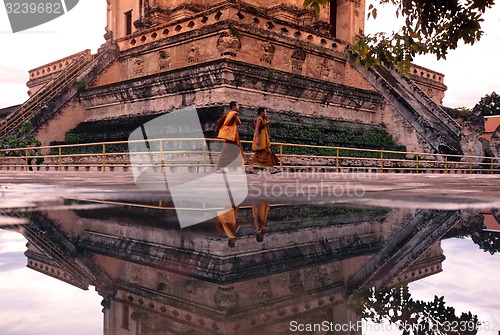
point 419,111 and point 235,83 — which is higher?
point 235,83

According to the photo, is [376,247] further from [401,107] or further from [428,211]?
[401,107]

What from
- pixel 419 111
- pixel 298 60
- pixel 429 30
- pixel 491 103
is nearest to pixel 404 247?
pixel 429 30

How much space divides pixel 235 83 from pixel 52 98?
8123mm

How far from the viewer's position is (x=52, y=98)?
18.3 m

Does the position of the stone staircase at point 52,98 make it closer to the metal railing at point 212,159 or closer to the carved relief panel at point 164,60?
the metal railing at point 212,159

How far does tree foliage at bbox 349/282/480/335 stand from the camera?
135 centimetres

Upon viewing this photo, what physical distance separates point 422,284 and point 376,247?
26.5 inches

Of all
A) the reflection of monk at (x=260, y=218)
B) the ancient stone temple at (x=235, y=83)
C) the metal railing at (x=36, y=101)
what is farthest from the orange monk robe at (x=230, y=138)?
the metal railing at (x=36, y=101)

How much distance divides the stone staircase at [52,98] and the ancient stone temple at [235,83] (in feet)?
0.13

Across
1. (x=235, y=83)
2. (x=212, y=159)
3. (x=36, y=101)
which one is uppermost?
(x=36, y=101)

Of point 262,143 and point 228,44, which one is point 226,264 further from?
point 228,44

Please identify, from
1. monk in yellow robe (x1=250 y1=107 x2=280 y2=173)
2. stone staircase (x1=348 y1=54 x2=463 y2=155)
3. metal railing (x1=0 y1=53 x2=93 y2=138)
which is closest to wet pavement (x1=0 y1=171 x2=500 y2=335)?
monk in yellow robe (x1=250 y1=107 x2=280 y2=173)

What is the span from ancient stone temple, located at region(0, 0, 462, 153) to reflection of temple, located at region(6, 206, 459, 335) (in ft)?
35.1

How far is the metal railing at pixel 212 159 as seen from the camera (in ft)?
42.8
